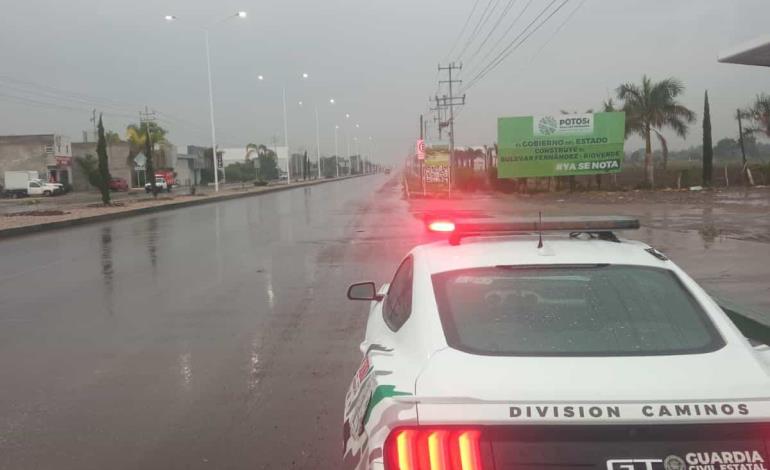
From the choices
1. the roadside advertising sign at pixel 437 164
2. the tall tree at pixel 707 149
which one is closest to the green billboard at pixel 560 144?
the roadside advertising sign at pixel 437 164

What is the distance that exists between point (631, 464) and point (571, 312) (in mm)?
1039

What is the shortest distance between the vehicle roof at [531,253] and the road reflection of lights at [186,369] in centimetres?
284

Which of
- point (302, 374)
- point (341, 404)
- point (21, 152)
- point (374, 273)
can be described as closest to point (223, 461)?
point (341, 404)

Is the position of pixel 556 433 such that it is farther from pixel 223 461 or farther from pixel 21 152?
pixel 21 152

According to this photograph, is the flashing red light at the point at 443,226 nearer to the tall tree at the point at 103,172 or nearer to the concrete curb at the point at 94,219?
the concrete curb at the point at 94,219

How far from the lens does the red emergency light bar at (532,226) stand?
345 cm

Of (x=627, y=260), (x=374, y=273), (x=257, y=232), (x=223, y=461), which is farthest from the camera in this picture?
(x=257, y=232)

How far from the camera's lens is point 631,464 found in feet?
6.63

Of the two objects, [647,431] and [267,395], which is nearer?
[647,431]

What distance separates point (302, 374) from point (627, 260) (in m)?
3.38

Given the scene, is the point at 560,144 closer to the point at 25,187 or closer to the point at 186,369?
the point at 186,369

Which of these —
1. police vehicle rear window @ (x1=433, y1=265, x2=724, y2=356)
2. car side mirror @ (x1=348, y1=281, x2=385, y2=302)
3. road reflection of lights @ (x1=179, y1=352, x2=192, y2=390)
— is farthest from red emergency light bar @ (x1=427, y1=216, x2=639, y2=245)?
road reflection of lights @ (x1=179, y1=352, x2=192, y2=390)

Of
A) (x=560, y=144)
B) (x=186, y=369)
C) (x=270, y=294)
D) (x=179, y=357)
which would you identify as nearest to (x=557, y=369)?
(x=186, y=369)

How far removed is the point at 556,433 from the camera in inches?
81.0
